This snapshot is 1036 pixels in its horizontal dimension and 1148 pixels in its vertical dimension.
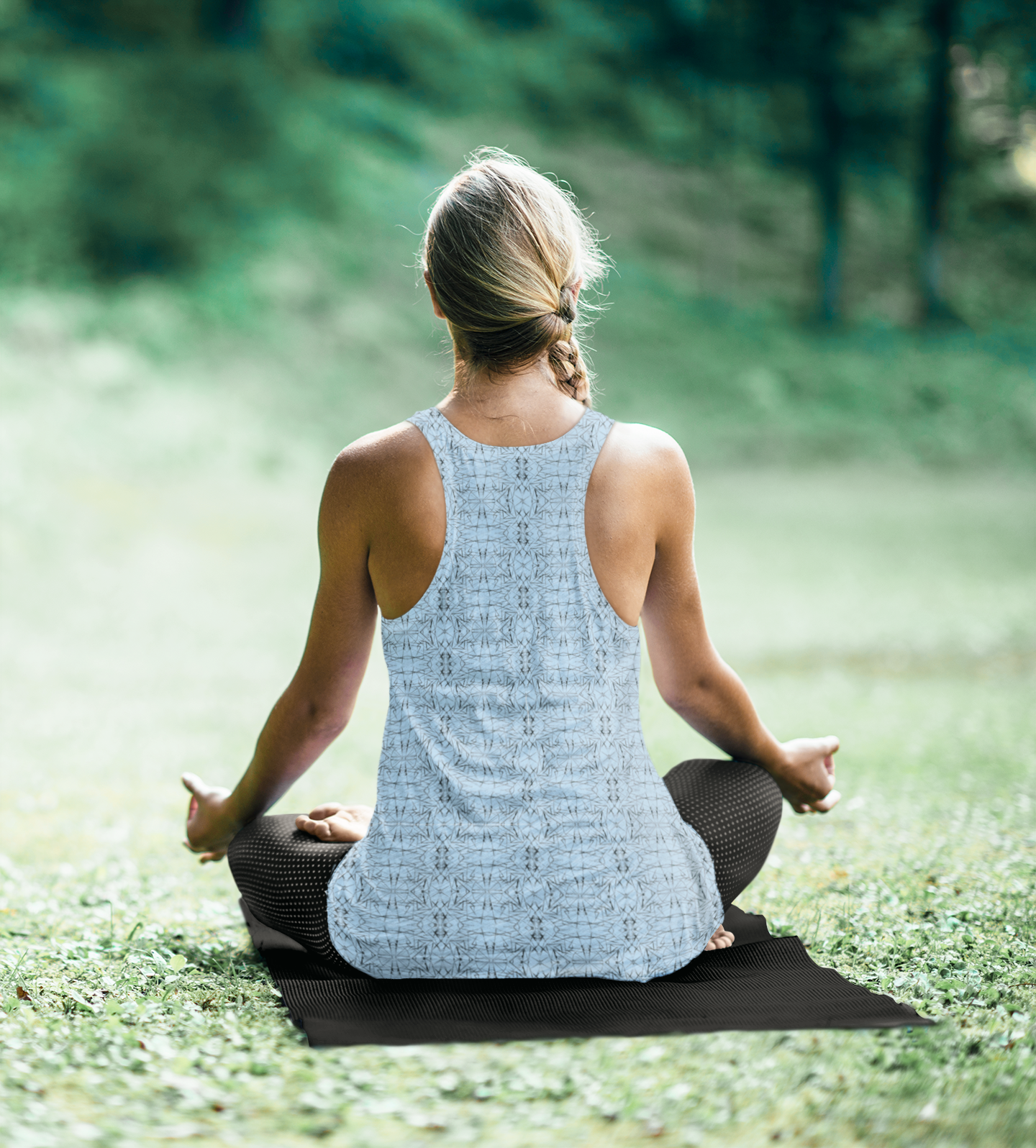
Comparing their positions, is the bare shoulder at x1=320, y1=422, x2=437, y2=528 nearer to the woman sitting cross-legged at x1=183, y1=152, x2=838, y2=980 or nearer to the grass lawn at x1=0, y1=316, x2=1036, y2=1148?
the woman sitting cross-legged at x1=183, y1=152, x2=838, y2=980

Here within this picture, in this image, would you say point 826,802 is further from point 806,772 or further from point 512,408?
point 512,408

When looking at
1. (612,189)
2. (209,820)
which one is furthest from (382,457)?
(612,189)

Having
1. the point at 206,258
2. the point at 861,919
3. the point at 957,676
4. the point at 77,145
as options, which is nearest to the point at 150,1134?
the point at 861,919

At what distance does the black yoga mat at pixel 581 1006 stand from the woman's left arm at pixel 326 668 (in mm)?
473

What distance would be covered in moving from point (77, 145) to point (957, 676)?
2284 centimetres

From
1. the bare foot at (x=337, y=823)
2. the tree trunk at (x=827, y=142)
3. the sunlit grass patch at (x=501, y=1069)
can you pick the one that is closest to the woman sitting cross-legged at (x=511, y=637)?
the bare foot at (x=337, y=823)

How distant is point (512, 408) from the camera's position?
9.16ft

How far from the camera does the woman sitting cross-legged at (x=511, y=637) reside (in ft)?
8.76

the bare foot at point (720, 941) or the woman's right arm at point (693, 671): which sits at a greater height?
the woman's right arm at point (693, 671)

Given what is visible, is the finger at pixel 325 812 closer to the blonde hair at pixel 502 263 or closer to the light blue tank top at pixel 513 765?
the light blue tank top at pixel 513 765

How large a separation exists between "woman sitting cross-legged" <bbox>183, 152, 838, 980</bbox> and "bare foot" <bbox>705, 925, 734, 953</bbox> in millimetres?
259

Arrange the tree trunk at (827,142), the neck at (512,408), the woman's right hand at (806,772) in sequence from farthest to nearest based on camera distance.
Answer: the tree trunk at (827,142)
the woman's right hand at (806,772)
the neck at (512,408)

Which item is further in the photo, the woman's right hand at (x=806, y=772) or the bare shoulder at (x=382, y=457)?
the woman's right hand at (x=806, y=772)

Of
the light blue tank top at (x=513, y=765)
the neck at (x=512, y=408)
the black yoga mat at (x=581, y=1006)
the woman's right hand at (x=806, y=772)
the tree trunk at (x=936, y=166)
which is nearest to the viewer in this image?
the black yoga mat at (x=581, y=1006)
